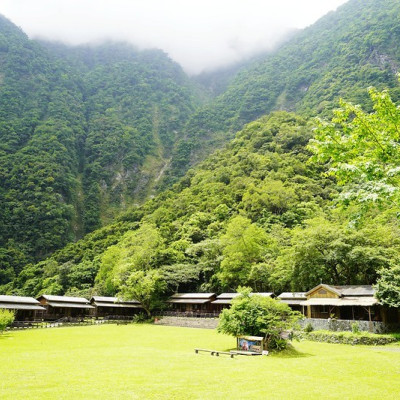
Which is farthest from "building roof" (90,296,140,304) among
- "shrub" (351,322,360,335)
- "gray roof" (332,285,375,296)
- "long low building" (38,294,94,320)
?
"shrub" (351,322,360,335)

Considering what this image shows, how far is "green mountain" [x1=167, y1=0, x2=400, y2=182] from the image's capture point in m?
124

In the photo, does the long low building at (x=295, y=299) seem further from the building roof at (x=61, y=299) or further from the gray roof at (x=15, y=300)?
the gray roof at (x=15, y=300)

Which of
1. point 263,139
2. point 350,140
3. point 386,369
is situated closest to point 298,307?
point 386,369

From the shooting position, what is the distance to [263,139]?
102875mm

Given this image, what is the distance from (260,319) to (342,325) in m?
11.9

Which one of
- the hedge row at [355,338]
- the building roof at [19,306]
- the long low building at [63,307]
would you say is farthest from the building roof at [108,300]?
the hedge row at [355,338]

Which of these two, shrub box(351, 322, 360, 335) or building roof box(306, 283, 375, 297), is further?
building roof box(306, 283, 375, 297)

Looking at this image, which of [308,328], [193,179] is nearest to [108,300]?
[308,328]

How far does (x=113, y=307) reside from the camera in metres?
60.2

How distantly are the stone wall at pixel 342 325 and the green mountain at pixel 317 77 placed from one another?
85.0 m

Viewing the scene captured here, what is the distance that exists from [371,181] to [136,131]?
16793 centimetres

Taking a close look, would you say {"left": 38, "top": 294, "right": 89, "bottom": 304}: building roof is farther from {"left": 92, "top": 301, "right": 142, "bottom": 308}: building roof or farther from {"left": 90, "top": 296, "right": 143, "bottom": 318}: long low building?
{"left": 90, "top": 296, "right": 143, "bottom": 318}: long low building

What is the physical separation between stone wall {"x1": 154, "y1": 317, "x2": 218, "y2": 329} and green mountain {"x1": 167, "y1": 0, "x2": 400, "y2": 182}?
3340 inches

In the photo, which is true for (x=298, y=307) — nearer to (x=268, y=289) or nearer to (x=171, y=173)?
(x=268, y=289)
